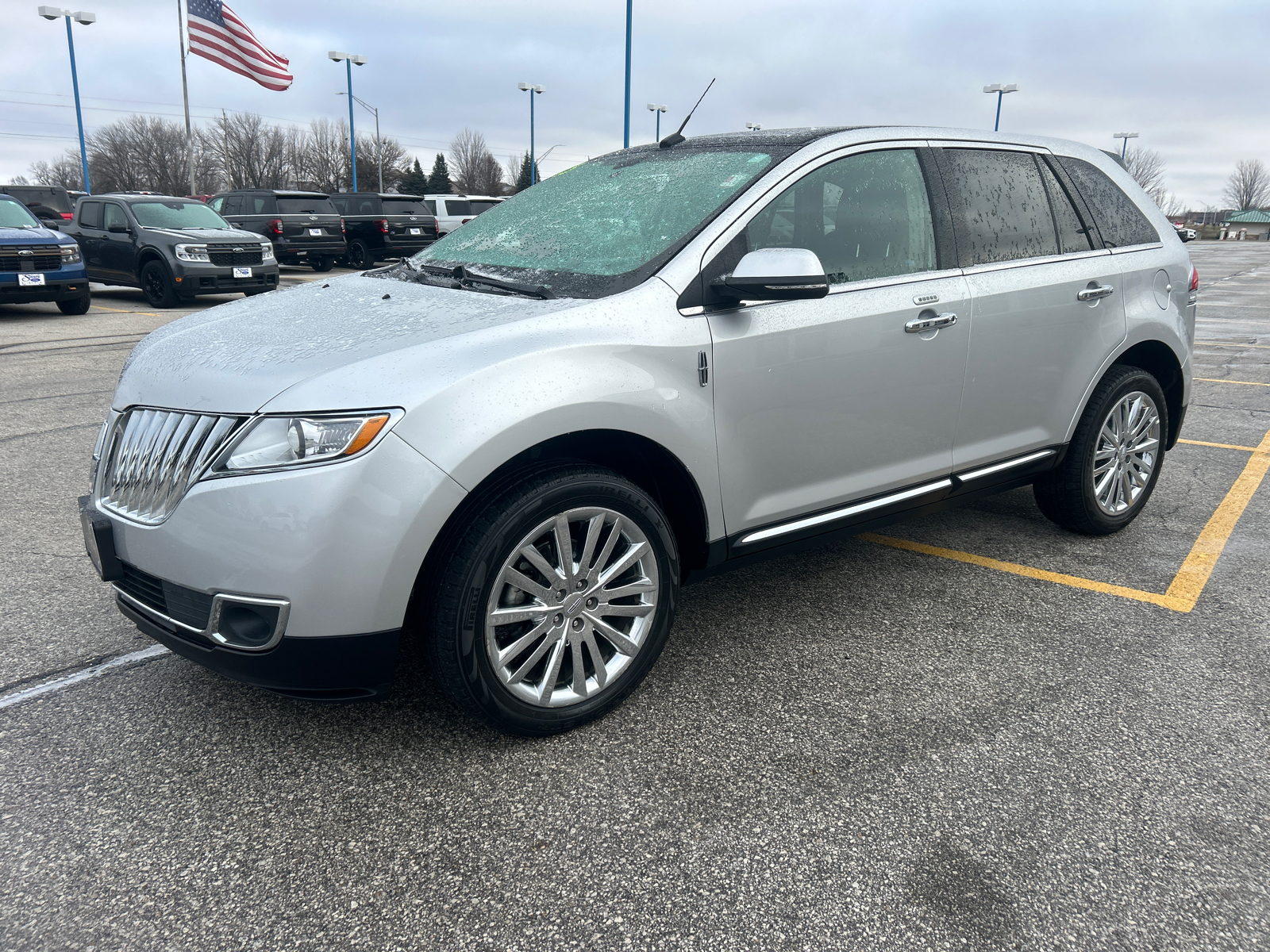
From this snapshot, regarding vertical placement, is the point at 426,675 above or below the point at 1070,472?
below

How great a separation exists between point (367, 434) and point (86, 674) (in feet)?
5.31

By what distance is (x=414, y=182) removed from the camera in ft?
226

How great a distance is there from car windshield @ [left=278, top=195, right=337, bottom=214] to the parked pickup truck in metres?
7.03

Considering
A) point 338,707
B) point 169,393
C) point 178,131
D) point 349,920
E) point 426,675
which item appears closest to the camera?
point 349,920

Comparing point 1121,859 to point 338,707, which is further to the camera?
point 338,707

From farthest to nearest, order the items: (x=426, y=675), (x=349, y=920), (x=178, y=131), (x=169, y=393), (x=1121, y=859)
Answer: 1. (x=178, y=131)
2. (x=426, y=675)
3. (x=169, y=393)
4. (x=1121, y=859)
5. (x=349, y=920)

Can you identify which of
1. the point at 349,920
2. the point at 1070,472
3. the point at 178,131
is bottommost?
the point at 349,920

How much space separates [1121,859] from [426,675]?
6.84 feet

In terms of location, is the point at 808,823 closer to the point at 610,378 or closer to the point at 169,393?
the point at 610,378

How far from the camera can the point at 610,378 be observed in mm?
2590

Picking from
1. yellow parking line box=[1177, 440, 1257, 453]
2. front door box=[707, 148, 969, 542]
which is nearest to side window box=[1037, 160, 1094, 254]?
front door box=[707, 148, 969, 542]

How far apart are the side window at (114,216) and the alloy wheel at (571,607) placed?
567 inches

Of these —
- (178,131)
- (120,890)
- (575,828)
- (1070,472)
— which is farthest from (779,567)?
(178,131)

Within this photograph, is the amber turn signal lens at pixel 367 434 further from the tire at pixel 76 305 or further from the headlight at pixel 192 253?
the tire at pixel 76 305
